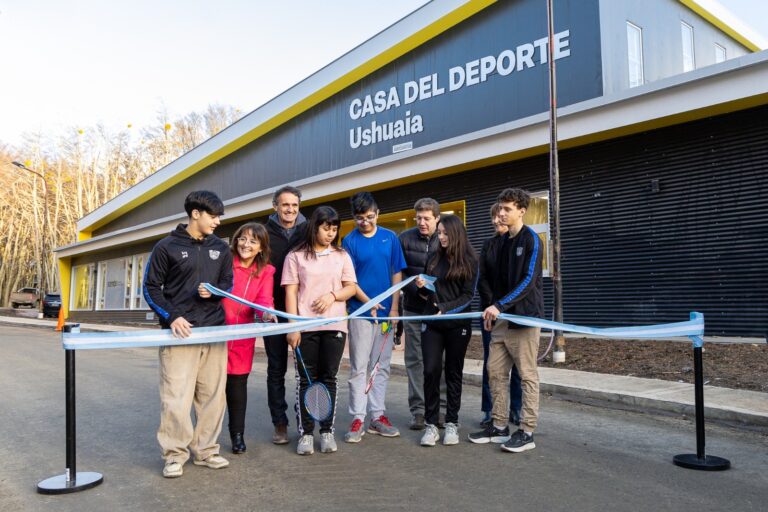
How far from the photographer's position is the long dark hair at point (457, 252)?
5199mm

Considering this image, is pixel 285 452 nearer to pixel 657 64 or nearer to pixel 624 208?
pixel 624 208

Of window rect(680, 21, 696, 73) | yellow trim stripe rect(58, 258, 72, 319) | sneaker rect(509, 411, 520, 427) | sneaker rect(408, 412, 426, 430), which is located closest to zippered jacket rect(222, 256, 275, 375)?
sneaker rect(408, 412, 426, 430)

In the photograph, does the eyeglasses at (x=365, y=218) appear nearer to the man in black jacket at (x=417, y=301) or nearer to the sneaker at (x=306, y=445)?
the man in black jacket at (x=417, y=301)

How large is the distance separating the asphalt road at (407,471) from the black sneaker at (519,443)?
0.23 feet

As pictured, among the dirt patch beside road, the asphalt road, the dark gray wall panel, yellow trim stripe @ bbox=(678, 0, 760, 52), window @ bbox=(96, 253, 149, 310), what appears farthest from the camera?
window @ bbox=(96, 253, 149, 310)

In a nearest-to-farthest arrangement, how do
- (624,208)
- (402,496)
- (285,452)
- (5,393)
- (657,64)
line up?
(402,496) → (285,452) → (5,393) → (624,208) → (657,64)

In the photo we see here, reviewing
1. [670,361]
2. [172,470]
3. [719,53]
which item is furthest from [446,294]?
[719,53]

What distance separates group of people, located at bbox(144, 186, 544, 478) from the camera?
14.7ft

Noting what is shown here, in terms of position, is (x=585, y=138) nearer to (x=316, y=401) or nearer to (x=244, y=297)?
(x=244, y=297)

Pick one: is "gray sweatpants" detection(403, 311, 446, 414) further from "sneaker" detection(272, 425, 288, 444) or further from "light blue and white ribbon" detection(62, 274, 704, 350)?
"sneaker" detection(272, 425, 288, 444)

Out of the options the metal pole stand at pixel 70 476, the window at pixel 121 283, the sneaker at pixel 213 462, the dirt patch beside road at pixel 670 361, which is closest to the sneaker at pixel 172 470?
the sneaker at pixel 213 462

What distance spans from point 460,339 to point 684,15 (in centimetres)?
Result: 1577

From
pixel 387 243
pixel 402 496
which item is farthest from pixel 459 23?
pixel 402 496

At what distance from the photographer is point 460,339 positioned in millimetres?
5211
